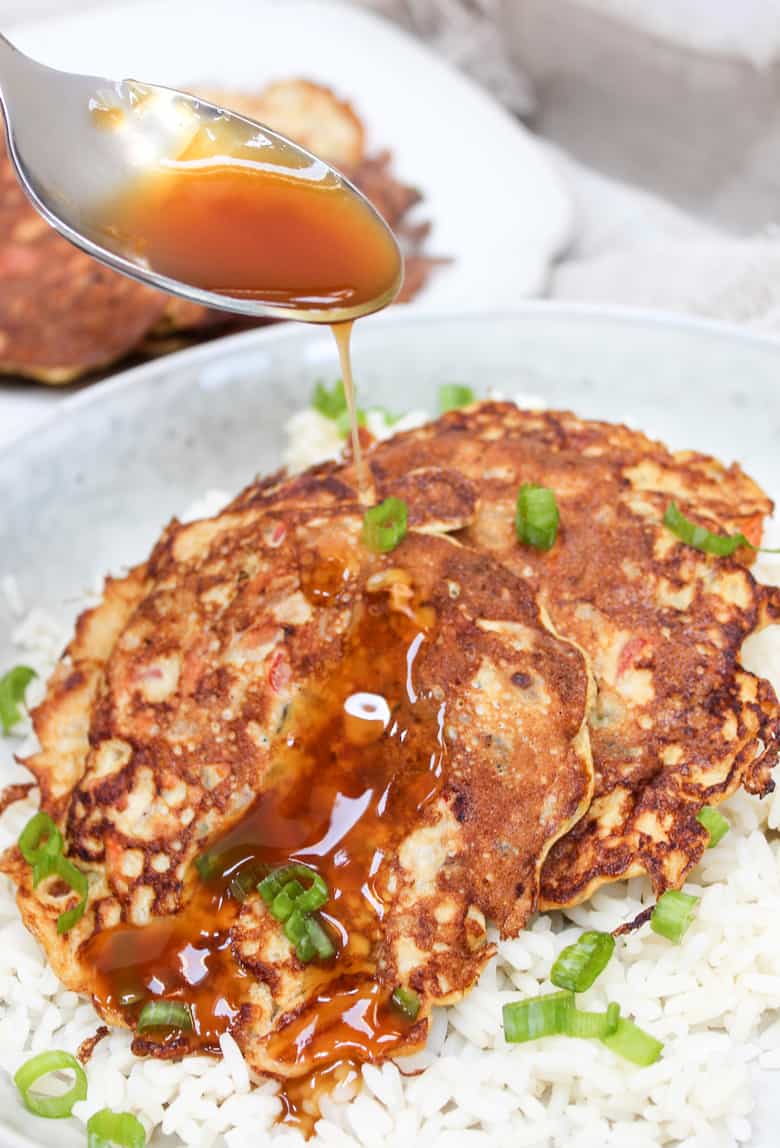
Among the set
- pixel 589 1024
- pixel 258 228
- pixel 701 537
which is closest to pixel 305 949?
pixel 589 1024

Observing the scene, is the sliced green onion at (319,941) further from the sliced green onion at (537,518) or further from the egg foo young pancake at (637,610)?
the sliced green onion at (537,518)

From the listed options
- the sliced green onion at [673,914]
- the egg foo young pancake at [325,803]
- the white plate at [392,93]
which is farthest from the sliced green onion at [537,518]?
the white plate at [392,93]

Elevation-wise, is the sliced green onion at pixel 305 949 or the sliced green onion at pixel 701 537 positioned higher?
the sliced green onion at pixel 701 537

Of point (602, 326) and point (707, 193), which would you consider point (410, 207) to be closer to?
point (707, 193)

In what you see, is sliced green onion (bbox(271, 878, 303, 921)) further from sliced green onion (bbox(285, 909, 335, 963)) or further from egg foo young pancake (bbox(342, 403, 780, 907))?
egg foo young pancake (bbox(342, 403, 780, 907))

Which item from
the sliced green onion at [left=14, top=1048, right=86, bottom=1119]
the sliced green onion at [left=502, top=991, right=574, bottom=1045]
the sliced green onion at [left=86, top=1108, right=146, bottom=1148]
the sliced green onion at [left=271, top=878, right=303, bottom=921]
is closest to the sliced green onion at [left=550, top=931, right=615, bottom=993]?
the sliced green onion at [left=502, top=991, right=574, bottom=1045]

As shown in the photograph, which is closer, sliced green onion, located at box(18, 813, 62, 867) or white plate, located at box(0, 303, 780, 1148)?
sliced green onion, located at box(18, 813, 62, 867)
